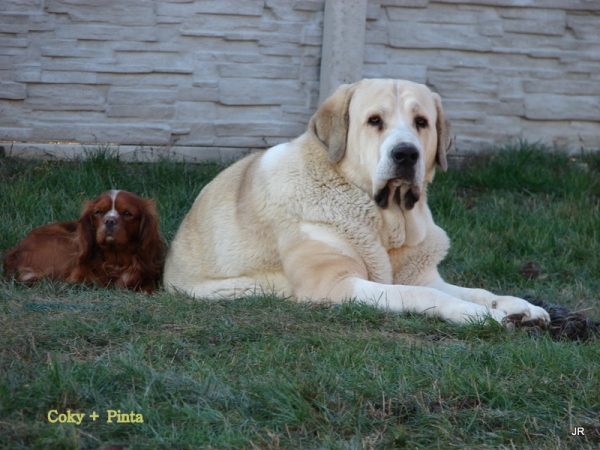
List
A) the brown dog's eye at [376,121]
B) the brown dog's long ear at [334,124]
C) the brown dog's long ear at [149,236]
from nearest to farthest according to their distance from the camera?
the brown dog's eye at [376,121], the brown dog's long ear at [334,124], the brown dog's long ear at [149,236]

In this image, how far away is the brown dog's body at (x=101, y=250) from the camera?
473 cm

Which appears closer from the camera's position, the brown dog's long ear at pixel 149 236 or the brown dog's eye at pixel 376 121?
the brown dog's eye at pixel 376 121

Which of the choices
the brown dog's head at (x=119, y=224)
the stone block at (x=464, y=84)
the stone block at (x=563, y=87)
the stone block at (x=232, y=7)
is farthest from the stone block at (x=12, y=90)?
the stone block at (x=563, y=87)

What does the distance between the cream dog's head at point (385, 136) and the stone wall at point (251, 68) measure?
2534 millimetres

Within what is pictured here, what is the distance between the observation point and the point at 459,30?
7238mm

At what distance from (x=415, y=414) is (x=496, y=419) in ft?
0.95

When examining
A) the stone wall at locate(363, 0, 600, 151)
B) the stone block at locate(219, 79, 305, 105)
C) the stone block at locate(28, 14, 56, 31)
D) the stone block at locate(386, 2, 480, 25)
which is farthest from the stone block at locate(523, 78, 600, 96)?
the stone block at locate(28, 14, 56, 31)

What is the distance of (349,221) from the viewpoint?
429 cm

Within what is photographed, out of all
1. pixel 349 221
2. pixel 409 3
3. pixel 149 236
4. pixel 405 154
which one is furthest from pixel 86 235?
pixel 409 3

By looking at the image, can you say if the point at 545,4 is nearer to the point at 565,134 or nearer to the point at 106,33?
the point at 565,134

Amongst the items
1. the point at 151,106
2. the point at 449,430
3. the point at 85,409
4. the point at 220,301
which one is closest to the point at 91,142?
the point at 151,106

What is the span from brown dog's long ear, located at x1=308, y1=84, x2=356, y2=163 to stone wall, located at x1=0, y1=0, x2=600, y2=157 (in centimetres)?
253

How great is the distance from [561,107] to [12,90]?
4921 mm

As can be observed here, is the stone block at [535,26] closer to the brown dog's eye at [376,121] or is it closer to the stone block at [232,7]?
the stone block at [232,7]
